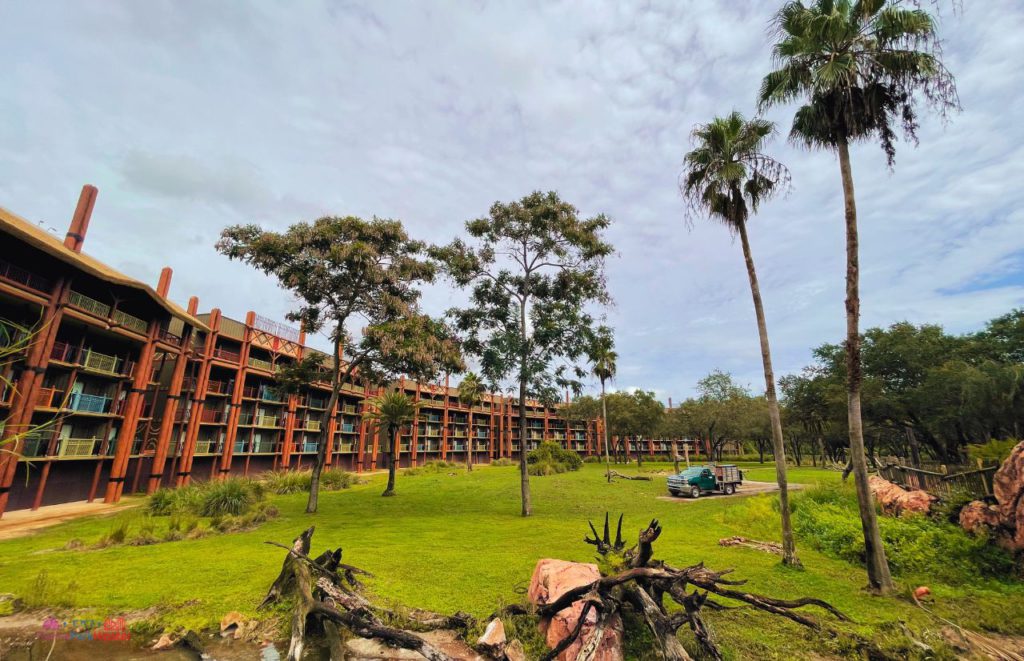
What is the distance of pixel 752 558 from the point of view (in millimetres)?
11922

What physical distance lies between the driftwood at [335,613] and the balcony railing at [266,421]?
37706 mm

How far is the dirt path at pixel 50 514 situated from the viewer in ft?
57.1

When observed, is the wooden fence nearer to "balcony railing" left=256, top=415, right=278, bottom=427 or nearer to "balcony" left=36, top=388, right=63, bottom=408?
"balcony" left=36, top=388, right=63, bottom=408

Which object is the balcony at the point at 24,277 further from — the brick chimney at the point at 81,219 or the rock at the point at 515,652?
the rock at the point at 515,652

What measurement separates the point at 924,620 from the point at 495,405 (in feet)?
244

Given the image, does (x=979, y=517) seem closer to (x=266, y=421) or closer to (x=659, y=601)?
(x=659, y=601)

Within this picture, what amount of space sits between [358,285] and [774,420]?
61.3ft

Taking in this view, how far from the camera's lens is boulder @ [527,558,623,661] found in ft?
20.2

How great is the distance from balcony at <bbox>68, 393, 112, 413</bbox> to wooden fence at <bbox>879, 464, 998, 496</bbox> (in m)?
40.2

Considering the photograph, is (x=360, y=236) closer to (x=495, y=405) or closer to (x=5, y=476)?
(x=5, y=476)

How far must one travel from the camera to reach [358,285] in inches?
832

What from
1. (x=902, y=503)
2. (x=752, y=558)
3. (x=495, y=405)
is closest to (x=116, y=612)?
(x=752, y=558)

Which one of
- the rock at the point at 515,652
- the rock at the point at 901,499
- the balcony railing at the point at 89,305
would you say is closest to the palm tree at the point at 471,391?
the rock at the point at 515,652

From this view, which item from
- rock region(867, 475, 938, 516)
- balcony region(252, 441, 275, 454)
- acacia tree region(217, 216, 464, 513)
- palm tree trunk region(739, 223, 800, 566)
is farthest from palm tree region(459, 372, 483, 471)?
balcony region(252, 441, 275, 454)
